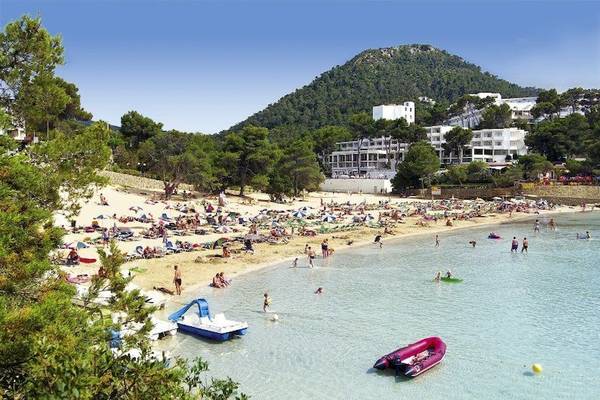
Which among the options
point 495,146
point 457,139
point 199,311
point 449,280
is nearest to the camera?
point 199,311

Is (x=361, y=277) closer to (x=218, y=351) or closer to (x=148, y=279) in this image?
(x=148, y=279)

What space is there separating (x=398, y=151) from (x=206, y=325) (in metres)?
95.0

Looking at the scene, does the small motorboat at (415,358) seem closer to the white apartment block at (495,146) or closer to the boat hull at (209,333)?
the boat hull at (209,333)

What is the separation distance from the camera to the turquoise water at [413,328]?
13539 millimetres

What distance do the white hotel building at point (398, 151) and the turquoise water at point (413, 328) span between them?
6546 centimetres

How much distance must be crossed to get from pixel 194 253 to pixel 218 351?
1521cm

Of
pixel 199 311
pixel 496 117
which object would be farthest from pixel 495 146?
pixel 199 311

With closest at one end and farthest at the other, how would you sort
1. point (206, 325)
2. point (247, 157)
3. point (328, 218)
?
point (206, 325) < point (328, 218) < point (247, 157)

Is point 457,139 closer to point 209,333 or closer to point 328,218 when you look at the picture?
point 328,218

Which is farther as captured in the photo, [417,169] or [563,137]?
[563,137]

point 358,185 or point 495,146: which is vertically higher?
point 495,146

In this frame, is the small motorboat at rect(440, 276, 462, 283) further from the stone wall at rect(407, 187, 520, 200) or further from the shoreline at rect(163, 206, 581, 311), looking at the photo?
the stone wall at rect(407, 187, 520, 200)

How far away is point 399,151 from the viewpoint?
108188 millimetres

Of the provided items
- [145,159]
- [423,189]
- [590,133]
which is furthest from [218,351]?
[590,133]
